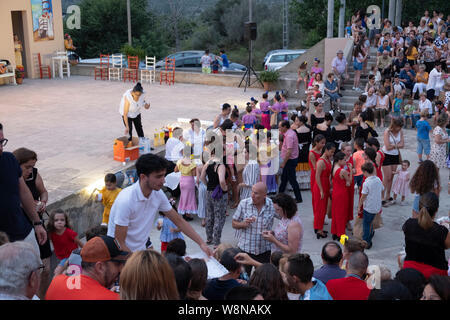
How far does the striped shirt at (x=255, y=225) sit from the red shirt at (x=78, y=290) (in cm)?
276

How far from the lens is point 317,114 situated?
33.7 feet

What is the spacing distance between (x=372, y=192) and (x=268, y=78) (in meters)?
11.2

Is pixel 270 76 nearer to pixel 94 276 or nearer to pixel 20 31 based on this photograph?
pixel 20 31

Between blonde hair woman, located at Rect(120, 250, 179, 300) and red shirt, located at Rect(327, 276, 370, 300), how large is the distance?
172 centimetres

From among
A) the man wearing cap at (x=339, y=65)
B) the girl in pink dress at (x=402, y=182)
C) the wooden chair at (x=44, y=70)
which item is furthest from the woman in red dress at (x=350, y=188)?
the wooden chair at (x=44, y=70)

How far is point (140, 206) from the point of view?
13.5 feet

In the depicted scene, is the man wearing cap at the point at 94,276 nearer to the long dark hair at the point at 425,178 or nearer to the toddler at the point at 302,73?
the long dark hair at the point at 425,178

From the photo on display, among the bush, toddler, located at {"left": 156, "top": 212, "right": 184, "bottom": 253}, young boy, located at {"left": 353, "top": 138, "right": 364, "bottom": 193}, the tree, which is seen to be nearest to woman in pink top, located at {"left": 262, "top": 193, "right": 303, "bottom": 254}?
toddler, located at {"left": 156, "top": 212, "right": 184, "bottom": 253}

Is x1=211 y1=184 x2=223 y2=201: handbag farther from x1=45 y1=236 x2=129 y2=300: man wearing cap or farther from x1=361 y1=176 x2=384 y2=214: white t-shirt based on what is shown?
x1=45 y1=236 x2=129 y2=300: man wearing cap

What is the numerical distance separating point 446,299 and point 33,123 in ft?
38.1

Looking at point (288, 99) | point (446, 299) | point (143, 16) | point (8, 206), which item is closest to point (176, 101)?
point (288, 99)

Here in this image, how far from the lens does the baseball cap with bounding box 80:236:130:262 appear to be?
333 cm

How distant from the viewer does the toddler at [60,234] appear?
5.68 meters

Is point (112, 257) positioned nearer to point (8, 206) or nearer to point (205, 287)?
point (205, 287)
